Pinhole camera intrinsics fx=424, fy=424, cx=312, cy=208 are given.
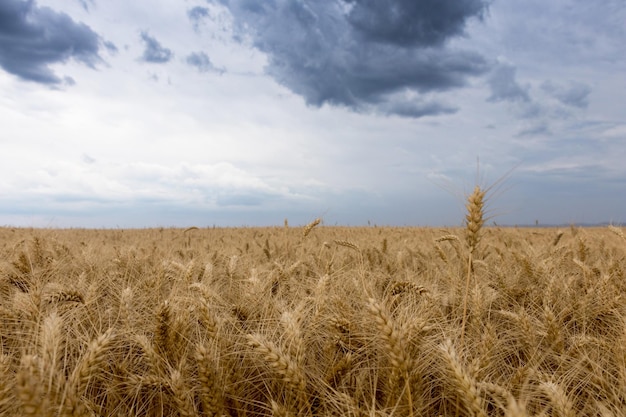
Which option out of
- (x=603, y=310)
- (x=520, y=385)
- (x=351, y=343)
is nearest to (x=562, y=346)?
(x=520, y=385)

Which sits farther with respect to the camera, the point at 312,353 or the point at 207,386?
the point at 312,353

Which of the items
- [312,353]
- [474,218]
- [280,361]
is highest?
[474,218]

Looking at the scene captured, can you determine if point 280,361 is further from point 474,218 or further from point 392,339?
point 474,218

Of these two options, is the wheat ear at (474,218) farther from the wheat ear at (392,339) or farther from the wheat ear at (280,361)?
the wheat ear at (280,361)

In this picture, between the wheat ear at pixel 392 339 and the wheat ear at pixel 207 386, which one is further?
the wheat ear at pixel 207 386

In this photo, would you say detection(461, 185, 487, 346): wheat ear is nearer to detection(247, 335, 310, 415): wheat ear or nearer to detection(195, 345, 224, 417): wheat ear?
detection(247, 335, 310, 415): wheat ear

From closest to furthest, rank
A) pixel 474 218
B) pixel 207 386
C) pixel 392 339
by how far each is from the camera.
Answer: pixel 392 339
pixel 207 386
pixel 474 218

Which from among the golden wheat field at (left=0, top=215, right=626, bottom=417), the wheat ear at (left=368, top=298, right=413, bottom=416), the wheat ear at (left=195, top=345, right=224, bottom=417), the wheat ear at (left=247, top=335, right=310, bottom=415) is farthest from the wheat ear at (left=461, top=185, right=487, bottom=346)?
the wheat ear at (left=195, top=345, right=224, bottom=417)

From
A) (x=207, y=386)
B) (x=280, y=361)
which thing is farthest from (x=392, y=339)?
(x=207, y=386)

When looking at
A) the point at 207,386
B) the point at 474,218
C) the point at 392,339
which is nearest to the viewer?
the point at 392,339

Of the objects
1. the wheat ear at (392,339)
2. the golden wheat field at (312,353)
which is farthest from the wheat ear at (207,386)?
the wheat ear at (392,339)

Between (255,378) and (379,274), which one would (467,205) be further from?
(379,274)

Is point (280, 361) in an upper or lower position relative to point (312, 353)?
upper

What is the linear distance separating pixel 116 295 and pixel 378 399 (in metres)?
2.05
